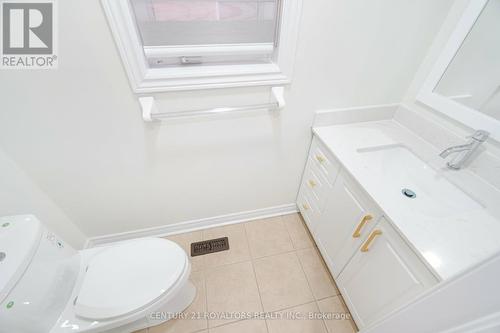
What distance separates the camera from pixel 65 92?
0.89m

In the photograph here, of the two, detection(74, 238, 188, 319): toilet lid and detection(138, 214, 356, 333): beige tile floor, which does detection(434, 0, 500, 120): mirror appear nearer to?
detection(138, 214, 356, 333): beige tile floor

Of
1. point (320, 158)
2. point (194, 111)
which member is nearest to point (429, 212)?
point (320, 158)

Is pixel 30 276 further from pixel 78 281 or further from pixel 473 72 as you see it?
pixel 473 72

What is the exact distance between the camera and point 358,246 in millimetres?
1053

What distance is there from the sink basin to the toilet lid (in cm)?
105

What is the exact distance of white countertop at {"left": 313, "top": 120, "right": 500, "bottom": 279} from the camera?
0.71 metres

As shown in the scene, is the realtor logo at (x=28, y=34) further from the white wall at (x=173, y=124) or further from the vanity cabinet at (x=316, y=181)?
the vanity cabinet at (x=316, y=181)

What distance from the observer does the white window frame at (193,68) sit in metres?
0.79

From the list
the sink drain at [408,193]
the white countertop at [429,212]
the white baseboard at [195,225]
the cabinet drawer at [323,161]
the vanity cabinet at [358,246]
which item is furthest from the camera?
the white baseboard at [195,225]

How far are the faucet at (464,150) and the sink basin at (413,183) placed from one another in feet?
0.25

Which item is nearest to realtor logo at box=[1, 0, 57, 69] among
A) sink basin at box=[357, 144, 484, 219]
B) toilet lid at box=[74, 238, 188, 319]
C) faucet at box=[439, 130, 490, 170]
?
toilet lid at box=[74, 238, 188, 319]

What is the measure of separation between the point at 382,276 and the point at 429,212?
337 mm

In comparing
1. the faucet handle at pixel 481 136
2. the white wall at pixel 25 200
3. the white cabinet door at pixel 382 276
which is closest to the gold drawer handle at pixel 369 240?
the white cabinet door at pixel 382 276

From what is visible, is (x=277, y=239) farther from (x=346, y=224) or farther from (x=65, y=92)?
(x=65, y=92)
